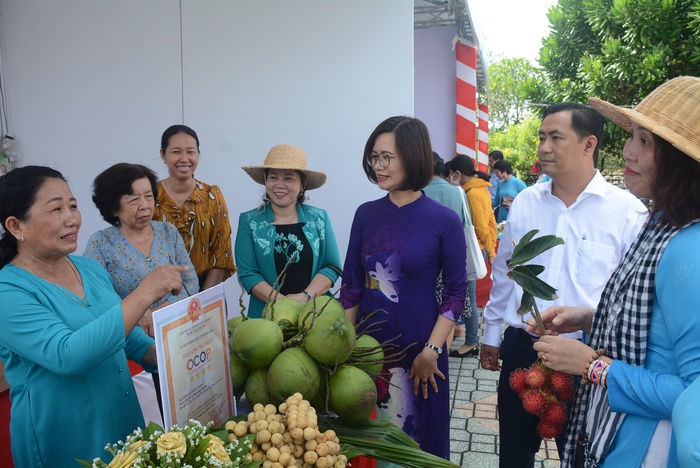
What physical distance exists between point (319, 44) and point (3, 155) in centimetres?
294

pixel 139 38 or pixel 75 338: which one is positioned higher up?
pixel 139 38

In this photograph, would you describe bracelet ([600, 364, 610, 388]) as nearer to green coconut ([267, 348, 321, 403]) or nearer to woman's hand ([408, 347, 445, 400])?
green coconut ([267, 348, 321, 403])

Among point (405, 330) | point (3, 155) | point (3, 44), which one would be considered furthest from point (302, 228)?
point (3, 44)

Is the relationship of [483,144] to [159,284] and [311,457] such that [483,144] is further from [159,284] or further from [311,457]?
[311,457]

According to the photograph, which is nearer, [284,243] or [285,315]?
[285,315]

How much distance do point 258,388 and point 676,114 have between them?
1388mm

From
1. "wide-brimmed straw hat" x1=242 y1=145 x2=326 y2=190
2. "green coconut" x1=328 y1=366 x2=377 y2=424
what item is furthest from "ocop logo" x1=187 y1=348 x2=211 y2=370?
"wide-brimmed straw hat" x1=242 y1=145 x2=326 y2=190

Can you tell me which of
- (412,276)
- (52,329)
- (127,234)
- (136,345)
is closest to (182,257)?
(127,234)

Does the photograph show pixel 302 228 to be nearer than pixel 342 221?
Yes

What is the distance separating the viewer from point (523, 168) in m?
26.9

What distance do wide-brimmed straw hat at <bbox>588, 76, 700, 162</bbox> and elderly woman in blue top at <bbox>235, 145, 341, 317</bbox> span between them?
1916 mm

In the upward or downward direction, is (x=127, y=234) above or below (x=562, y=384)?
above

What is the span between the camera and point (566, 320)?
1979mm

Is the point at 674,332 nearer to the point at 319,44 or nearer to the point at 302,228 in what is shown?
the point at 302,228
